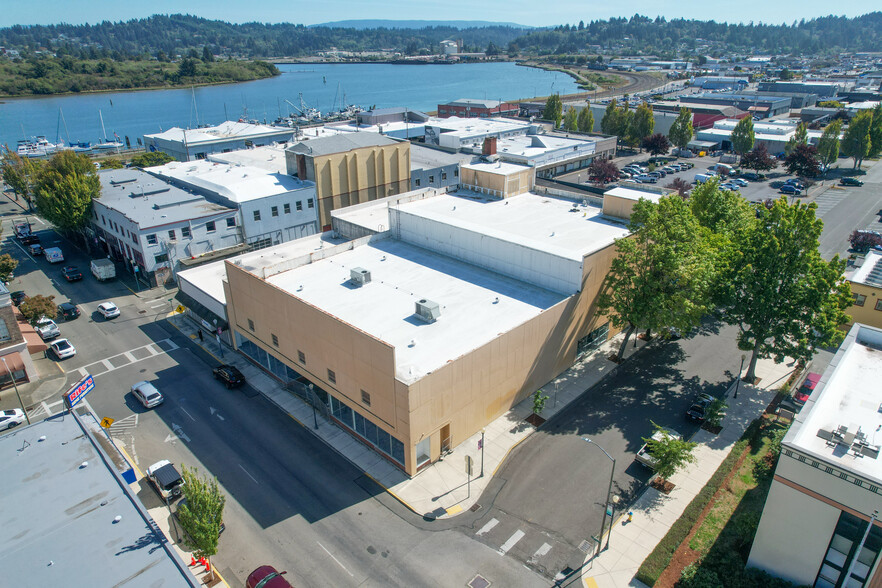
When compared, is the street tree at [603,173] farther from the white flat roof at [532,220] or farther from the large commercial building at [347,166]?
the white flat roof at [532,220]

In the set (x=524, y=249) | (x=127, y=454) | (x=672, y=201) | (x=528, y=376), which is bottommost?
(x=127, y=454)

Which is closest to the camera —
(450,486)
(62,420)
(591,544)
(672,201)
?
(591,544)

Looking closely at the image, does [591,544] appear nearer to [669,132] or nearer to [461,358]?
[461,358]

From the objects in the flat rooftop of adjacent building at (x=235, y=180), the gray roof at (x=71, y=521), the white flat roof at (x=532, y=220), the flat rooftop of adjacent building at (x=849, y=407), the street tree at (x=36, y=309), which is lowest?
the street tree at (x=36, y=309)

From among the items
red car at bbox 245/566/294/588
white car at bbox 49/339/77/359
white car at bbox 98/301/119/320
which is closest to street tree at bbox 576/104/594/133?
white car at bbox 98/301/119/320

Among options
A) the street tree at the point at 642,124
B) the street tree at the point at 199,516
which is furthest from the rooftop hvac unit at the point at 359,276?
the street tree at the point at 642,124

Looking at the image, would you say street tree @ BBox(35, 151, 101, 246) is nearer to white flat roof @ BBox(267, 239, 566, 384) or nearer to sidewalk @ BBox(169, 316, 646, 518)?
sidewalk @ BBox(169, 316, 646, 518)

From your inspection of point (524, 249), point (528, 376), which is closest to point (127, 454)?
point (528, 376)
